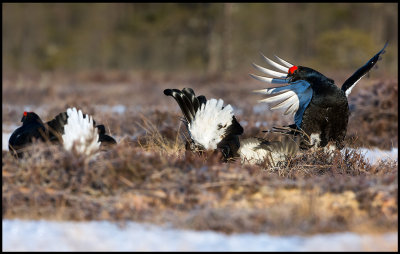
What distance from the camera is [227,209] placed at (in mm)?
2742

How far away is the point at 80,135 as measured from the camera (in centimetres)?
328

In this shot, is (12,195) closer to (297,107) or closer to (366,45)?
(297,107)

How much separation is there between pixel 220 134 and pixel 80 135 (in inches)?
47.8

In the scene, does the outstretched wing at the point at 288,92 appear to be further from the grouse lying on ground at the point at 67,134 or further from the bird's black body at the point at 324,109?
the grouse lying on ground at the point at 67,134

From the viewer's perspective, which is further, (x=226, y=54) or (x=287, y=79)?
(x=226, y=54)

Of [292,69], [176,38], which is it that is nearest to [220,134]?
[292,69]

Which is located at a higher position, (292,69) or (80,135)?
(292,69)

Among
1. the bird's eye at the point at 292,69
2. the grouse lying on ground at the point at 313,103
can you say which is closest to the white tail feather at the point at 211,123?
the grouse lying on ground at the point at 313,103

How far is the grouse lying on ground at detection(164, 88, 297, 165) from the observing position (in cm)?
394

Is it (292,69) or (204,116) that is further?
(292,69)

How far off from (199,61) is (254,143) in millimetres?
24663

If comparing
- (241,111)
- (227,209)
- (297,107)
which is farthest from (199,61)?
(227,209)

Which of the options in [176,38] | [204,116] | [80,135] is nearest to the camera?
[80,135]

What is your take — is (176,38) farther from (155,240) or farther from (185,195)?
(155,240)
